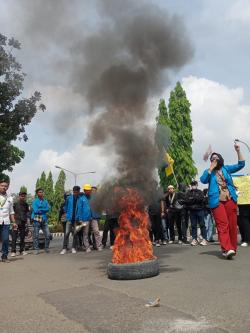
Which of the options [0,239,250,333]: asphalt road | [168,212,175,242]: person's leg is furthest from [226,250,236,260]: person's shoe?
[168,212,175,242]: person's leg

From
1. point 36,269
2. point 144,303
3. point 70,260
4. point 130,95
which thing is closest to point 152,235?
point 70,260

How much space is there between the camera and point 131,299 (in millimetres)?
5242

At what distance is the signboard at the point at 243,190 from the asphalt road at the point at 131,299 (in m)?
2.93

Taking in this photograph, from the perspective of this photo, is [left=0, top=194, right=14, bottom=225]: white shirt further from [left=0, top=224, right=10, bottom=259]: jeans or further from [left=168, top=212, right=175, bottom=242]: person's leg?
[left=168, top=212, right=175, bottom=242]: person's leg

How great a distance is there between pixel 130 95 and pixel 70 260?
163 inches

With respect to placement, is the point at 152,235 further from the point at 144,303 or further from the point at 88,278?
the point at 144,303

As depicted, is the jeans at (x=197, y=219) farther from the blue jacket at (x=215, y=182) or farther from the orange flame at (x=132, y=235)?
the orange flame at (x=132, y=235)

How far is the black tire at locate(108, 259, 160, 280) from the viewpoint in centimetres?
666

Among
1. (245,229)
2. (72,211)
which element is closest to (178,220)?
(245,229)

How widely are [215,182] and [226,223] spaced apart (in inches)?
32.7

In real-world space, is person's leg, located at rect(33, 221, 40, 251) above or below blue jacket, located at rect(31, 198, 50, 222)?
below

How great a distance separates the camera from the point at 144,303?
4.98 metres

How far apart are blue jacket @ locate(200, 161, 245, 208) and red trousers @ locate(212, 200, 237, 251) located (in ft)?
0.43

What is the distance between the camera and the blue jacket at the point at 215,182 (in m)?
8.59
